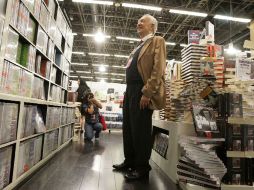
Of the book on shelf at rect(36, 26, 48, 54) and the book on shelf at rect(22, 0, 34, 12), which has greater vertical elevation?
the book on shelf at rect(22, 0, 34, 12)

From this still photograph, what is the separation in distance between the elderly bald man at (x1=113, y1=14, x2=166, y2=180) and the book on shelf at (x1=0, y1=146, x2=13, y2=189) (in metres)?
0.97

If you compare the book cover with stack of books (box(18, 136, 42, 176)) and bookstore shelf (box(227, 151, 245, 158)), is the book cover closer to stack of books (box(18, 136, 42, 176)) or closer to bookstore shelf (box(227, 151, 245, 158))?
bookstore shelf (box(227, 151, 245, 158))

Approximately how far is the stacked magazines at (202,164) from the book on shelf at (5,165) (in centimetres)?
131

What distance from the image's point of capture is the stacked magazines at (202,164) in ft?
5.45

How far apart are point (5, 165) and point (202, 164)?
1414mm

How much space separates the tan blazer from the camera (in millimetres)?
1993

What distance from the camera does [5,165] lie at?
61.5 inches

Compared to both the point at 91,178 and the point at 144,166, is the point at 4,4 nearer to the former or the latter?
the point at 91,178

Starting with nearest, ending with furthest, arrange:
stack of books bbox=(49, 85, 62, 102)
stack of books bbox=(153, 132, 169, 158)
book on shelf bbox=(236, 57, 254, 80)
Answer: book on shelf bbox=(236, 57, 254, 80) < stack of books bbox=(153, 132, 169, 158) < stack of books bbox=(49, 85, 62, 102)

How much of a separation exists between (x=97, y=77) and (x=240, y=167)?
66.7ft

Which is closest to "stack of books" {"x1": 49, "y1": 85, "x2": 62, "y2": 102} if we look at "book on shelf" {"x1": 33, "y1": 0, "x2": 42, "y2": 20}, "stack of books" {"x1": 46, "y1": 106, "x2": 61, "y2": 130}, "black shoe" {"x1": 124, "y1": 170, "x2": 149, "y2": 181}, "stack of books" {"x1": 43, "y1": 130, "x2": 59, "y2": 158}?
"stack of books" {"x1": 46, "y1": 106, "x2": 61, "y2": 130}

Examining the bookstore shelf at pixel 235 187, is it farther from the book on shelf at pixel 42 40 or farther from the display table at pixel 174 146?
the book on shelf at pixel 42 40

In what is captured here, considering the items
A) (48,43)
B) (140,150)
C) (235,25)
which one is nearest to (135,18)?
(235,25)

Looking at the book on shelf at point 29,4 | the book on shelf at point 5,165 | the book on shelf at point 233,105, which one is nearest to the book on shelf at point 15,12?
the book on shelf at point 29,4
